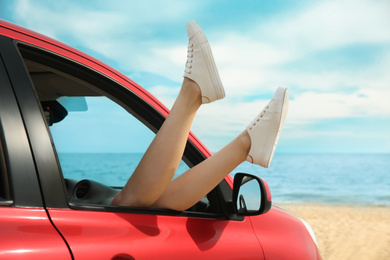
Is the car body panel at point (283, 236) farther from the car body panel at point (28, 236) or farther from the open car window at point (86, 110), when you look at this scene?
the car body panel at point (28, 236)

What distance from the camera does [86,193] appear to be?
1941 millimetres

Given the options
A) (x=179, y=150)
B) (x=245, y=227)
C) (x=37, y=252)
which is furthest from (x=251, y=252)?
(x=37, y=252)

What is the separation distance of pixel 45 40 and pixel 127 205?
62 centimetres

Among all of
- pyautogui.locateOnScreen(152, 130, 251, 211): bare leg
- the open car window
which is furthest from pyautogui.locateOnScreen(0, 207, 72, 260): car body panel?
pyautogui.locateOnScreen(152, 130, 251, 211): bare leg

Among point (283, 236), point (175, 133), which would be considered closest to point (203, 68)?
point (175, 133)

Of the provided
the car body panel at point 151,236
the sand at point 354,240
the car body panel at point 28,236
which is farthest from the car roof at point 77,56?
the sand at point 354,240

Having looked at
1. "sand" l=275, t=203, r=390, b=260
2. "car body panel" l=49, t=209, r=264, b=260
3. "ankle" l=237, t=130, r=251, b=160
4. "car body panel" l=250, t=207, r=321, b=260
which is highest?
"ankle" l=237, t=130, r=251, b=160

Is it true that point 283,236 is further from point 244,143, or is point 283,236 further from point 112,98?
point 112,98

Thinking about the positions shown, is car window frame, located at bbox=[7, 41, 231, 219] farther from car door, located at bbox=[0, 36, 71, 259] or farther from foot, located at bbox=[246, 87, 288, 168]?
foot, located at bbox=[246, 87, 288, 168]

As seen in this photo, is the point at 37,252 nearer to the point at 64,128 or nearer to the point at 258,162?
the point at 258,162

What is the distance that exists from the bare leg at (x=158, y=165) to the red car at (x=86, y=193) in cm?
8

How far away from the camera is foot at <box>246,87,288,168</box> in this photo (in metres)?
1.71

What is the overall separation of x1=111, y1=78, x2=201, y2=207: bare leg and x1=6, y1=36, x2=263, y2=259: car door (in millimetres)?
81

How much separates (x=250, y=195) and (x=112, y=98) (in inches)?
27.0
